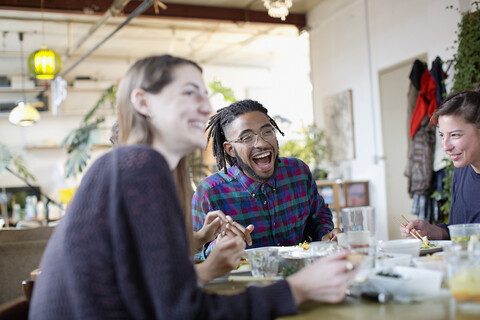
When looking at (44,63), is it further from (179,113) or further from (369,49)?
(179,113)

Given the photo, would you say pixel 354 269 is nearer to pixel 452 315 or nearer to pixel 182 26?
pixel 452 315

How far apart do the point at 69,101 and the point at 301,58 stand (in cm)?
534

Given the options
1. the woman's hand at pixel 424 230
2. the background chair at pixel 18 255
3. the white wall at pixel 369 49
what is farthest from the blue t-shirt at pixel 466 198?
the background chair at pixel 18 255

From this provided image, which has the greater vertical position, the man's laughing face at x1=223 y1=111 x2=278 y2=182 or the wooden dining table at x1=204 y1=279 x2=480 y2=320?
the man's laughing face at x1=223 y1=111 x2=278 y2=182

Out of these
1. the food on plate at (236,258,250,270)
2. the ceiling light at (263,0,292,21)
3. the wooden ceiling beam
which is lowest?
the food on plate at (236,258,250,270)

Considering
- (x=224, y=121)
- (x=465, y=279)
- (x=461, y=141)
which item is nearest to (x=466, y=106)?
(x=461, y=141)

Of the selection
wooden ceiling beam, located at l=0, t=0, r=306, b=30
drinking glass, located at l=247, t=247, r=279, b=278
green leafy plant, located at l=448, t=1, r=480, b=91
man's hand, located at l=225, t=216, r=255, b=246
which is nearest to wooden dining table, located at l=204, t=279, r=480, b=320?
drinking glass, located at l=247, t=247, r=279, b=278

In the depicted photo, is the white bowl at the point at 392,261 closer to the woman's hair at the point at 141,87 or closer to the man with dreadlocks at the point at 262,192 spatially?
the woman's hair at the point at 141,87

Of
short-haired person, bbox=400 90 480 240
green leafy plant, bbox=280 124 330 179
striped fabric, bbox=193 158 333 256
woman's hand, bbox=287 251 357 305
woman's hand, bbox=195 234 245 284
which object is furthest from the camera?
green leafy plant, bbox=280 124 330 179

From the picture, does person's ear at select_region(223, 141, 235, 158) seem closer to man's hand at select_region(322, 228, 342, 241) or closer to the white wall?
man's hand at select_region(322, 228, 342, 241)

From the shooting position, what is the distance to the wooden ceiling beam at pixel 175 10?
23.8 ft

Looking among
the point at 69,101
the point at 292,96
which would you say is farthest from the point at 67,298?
the point at 292,96

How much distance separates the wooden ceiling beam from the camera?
7242 millimetres

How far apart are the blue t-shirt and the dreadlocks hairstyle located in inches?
40.9
